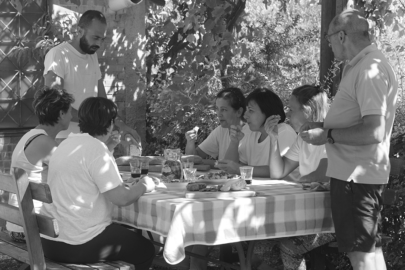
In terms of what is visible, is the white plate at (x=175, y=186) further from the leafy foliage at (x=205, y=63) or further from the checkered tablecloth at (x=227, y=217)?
the leafy foliage at (x=205, y=63)

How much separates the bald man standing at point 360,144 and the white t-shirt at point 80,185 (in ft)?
3.29

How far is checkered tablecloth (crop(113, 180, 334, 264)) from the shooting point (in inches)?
115

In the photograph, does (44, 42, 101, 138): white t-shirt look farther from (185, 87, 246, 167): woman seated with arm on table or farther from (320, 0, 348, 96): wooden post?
(320, 0, 348, 96): wooden post

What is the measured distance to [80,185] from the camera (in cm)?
317

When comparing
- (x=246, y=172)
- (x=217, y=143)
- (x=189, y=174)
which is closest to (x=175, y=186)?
(x=189, y=174)

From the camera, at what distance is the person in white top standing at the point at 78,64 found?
4.78 m

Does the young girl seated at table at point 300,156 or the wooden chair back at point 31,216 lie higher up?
the young girl seated at table at point 300,156

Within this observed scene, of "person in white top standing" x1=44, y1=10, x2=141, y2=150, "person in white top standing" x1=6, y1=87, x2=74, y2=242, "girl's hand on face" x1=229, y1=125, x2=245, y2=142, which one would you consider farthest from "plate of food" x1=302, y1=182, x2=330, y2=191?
"person in white top standing" x1=44, y1=10, x2=141, y2=150

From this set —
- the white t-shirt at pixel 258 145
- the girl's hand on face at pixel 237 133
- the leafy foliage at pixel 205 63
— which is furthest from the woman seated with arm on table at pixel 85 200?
the leafy foliage at pixel 205 63

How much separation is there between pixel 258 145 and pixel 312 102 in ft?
2.35

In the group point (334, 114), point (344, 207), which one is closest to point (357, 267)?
point (344, 207)

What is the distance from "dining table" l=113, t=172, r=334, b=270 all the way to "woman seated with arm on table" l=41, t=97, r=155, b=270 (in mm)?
142

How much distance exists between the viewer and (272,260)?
Result: 13.1 feet

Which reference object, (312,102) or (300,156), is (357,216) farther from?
(312,102)
